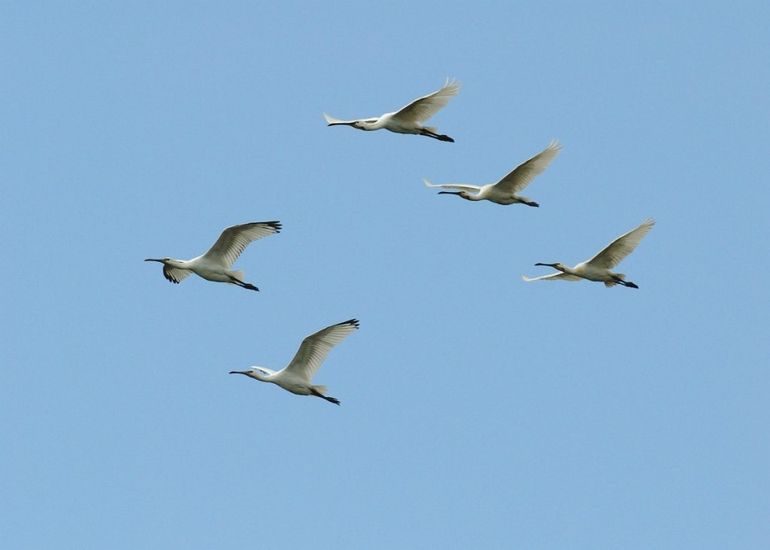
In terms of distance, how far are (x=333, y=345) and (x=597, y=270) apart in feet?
20.1

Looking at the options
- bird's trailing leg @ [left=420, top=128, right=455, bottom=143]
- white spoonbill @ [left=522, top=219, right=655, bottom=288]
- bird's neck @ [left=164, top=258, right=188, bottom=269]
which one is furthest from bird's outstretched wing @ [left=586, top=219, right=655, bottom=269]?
bird's neck @ [left=164, top=258, right=188, bottom=269]

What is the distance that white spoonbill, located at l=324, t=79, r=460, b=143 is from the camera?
Result: 36.9 m

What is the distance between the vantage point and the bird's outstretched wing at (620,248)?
37.3 meters

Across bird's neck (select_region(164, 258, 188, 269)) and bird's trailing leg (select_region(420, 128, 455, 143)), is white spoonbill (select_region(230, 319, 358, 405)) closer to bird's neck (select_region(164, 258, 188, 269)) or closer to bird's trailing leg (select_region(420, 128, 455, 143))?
bird's neck (select_region(164, 258, 188, 269))

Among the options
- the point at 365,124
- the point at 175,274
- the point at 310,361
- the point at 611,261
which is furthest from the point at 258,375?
the point at 611,261

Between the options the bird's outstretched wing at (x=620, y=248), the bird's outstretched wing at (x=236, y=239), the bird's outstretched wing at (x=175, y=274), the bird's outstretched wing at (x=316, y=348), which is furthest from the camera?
the bird's outstretched wing at (x=175, y=274)

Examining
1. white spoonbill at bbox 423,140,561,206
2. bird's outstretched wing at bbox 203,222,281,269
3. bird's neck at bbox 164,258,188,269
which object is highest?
white spoonbill at bbox 423,140,561,206

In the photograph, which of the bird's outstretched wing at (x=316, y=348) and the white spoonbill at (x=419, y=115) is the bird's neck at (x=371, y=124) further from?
the bird's outstretched wing at (x=316, y=348)

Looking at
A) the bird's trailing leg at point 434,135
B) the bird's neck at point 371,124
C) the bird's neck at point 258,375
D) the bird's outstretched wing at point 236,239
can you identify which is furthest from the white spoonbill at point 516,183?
the bird's neck at point 258,375

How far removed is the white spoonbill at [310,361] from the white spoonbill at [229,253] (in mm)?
2297

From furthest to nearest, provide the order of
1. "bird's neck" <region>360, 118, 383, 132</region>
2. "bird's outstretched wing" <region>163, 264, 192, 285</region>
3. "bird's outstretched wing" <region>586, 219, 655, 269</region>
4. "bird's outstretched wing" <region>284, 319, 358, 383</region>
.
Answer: "bird's outstretched wing" <region>163, 264, 192, 285</region> < "bird's neck" <region>360, 118, 383, 132</region> < "bird's outstretched wing" <region>586, 219, 655, 269</region> < "bird's outstretched wing" <region>284, 319, 358, 383</region>

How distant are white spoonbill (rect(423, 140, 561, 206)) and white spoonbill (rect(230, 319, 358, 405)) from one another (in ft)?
16.3

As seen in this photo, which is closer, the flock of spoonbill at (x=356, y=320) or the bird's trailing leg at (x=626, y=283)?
the flock of spoonbill at (x=356, y=320)

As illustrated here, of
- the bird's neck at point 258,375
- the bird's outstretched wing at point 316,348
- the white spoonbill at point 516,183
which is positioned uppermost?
the white spoonbill at point 516,183
